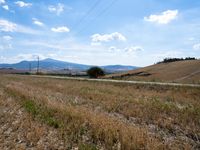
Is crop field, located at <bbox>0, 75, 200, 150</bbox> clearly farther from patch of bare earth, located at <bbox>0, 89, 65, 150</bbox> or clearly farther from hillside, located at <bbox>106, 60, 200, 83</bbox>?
hillside, located at <bbox>106, 60, 200, 83</bbox>

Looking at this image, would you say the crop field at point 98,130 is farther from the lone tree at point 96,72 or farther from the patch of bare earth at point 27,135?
the lone tree at point 96,72

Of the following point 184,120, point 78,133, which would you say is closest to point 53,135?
point 78,133

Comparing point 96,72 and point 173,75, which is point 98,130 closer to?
point 173,75

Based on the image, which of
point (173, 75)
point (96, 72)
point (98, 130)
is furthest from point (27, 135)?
point (96, 72)

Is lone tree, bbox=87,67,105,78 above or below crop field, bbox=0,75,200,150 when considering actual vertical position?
above

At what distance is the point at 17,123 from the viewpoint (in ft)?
39.3

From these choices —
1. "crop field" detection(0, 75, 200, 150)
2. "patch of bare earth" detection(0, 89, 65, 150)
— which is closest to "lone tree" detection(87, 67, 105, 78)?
"crop field" detection(0, 75, 200, 150)

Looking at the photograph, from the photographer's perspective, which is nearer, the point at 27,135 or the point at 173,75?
the point at 27,135

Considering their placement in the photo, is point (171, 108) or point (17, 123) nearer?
point (17, 123)

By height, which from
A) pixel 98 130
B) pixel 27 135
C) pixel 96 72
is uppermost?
pixel 96 72

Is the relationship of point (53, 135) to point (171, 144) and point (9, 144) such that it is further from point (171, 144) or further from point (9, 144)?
point (171, 144)

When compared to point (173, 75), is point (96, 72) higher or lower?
higher

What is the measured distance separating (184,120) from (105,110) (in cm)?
512

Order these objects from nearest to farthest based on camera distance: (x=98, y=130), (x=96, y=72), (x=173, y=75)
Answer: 1. (x=98, y=130)
2. (x=173, y=75)
3. (x=96, y=72)
